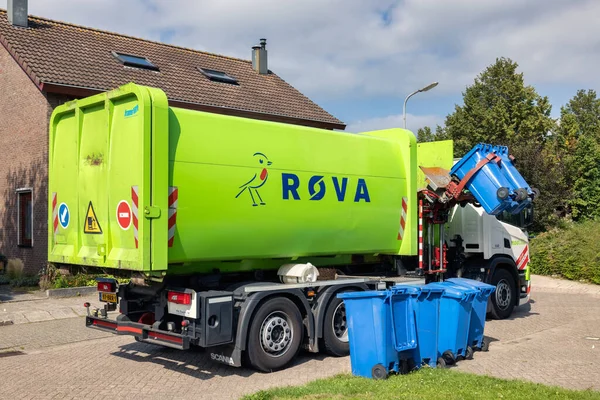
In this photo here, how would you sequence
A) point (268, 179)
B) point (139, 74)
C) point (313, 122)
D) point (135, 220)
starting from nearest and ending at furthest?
point (135, 220) < point (268, 179) < point (139, 74) < point (313, 122)

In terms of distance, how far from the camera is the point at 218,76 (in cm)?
2106

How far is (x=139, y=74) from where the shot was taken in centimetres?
1858

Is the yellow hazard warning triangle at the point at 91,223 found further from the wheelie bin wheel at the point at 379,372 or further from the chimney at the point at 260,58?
the chimney at the point at 260,58

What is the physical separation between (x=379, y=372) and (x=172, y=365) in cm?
270

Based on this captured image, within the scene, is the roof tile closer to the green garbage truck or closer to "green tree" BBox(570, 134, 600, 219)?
the green garbage truck

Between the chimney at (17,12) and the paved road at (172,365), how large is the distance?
10983mm

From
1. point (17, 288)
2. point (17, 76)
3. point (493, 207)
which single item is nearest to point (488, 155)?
point (493, 207)

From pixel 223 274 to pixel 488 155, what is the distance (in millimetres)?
4851

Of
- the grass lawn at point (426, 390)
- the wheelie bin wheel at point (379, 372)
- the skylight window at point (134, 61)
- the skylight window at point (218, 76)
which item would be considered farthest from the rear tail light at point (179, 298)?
the skylight window at point (218, 76)

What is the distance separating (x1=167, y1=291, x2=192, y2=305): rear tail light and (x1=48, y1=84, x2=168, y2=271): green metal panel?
596 mm

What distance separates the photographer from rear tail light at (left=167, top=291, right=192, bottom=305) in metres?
6.86

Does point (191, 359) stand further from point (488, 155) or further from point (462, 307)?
point (488, 155)

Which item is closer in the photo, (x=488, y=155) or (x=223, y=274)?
(x=223, y=274)

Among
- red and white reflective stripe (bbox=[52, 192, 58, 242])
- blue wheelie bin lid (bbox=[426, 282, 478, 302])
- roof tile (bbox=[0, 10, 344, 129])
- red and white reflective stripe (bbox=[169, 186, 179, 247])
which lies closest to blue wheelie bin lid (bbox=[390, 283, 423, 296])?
blue wheelie bin lid (bbox=[426, 282, 478, 302])
